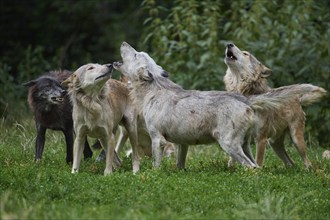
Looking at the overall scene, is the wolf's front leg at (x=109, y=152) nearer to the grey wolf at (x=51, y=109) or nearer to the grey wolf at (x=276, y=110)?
the grey wolf at (x=51, y=109)

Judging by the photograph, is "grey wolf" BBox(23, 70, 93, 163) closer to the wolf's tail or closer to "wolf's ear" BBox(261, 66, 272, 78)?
"wolf's ear" BBox(261, 66, 272, 78)

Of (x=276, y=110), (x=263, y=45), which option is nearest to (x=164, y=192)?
(x=276, y=110)

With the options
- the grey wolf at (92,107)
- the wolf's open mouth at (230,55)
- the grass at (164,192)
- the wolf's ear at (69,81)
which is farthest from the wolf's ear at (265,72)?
the wolf's ear at (69,81)

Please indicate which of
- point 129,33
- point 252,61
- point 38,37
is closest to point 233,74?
point 252,61

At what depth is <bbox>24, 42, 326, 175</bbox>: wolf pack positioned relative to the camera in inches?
443

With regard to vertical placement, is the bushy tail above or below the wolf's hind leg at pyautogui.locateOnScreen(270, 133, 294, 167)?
above

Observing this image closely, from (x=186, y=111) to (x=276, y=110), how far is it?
4.72 ft

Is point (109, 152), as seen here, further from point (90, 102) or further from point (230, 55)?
point (230, 55)

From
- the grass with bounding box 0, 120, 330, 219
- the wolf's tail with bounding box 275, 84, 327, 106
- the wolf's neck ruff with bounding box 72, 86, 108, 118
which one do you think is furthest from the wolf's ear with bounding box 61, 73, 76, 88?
the wolf's tail with bounding box 275, 84, 327, 106

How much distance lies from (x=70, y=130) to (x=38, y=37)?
16041mm

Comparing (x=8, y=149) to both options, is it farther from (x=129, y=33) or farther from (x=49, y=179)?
(x=129, y=33)

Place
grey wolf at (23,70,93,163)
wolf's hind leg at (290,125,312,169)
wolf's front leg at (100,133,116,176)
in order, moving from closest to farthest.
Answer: wolf's front leg at (100,133,116,176)
wolf's hind leg at (290,125,312,169)
grey wolf at (23,70,93,163)

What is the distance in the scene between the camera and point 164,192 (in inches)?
386

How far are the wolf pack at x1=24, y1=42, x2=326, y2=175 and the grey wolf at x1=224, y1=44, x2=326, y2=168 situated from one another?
0.01m
